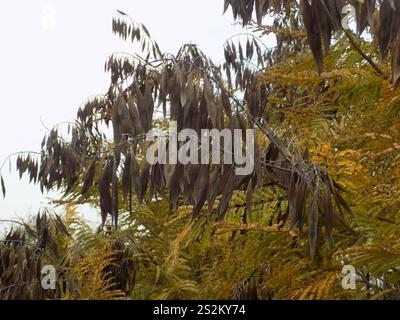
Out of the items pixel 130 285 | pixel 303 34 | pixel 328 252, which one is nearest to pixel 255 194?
pixel 328 252

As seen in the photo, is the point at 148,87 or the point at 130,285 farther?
the point at 130,285

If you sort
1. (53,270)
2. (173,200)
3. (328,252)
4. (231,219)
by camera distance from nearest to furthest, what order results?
(173,200) < (328,252) < (231,219) < (53,270)

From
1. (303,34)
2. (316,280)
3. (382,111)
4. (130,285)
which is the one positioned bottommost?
(130,285)

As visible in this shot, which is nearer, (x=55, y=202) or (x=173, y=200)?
(x=173, y=200)

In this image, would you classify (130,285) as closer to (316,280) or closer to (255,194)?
(255,194)

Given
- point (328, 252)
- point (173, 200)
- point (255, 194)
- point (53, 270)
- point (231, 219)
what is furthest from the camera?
point (53, 270)

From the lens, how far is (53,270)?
3.51 metres

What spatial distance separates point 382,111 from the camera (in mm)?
2961

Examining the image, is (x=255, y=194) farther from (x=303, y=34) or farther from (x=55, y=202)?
(x=55, y=202)
